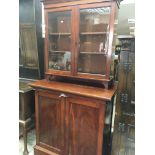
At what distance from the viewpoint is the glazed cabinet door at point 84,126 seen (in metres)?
1.46

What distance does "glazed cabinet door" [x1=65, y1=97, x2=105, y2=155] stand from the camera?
1.46 metres

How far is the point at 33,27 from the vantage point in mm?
2086

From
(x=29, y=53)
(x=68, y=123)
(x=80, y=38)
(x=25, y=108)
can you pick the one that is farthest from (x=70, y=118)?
(x=29, y=53)

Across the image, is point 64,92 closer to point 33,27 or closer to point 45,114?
point 45,114

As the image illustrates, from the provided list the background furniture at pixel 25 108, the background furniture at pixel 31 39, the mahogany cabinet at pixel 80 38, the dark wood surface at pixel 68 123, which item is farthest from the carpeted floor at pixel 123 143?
the background furniture at pixel 31 39

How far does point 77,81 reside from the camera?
184cm

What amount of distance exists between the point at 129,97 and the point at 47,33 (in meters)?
1.18

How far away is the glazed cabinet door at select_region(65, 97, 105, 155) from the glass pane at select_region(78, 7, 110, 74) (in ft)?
1.26

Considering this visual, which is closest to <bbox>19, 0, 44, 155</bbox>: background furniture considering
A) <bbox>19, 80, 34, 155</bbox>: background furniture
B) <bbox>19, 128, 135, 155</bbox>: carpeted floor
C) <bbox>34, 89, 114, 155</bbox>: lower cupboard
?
<bbox>19, 80, 34, 155</bbox>: background furniture

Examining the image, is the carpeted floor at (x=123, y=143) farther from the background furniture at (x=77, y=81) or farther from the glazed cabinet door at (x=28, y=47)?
the glazed cabinet door at (x=28, y=47)

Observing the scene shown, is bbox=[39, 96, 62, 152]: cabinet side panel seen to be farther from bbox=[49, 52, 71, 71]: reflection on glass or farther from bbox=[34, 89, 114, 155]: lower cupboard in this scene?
bbox=[49, 52, 71, 71]: reflection on glass
